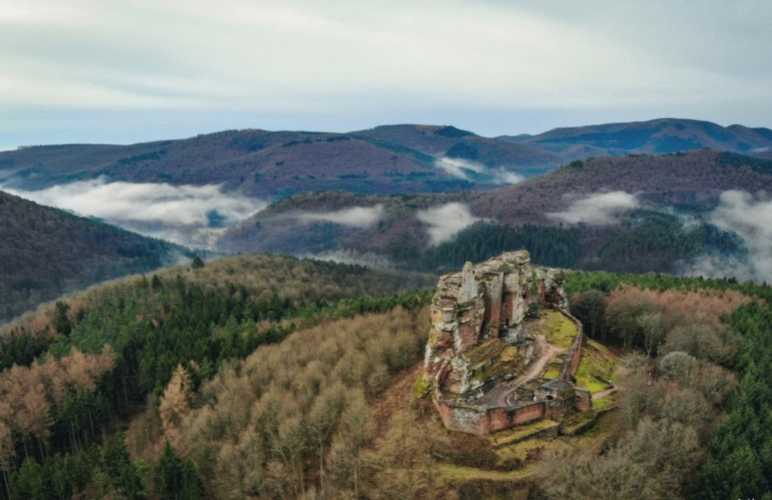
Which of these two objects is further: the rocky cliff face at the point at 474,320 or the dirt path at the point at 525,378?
the rocky cliff face at the point at 474,320

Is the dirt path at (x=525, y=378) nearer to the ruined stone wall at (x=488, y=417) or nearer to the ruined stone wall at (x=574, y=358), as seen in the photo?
the ruined stone wall at (x=488, y=417)

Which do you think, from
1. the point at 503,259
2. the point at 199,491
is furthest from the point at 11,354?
the point at 503,259

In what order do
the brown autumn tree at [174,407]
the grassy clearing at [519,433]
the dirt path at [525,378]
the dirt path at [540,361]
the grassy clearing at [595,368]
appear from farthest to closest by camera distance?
the brown autumn tree at [174,407] < the grassy clearing at [595,368] < the dirt path at [540,361] < the dirt path at [525,378] < the grassy clearing at [519,433]

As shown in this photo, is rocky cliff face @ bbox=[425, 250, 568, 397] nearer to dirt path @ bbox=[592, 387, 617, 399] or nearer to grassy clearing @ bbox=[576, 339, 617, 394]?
grassy clearing @ bbox=[576, 339, 617, 394]

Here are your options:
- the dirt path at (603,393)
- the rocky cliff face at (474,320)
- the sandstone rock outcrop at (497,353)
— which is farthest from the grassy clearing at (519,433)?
the dirt path at (603,393)

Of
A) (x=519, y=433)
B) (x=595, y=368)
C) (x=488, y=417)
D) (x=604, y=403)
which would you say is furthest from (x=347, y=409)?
(x=595, y=368)

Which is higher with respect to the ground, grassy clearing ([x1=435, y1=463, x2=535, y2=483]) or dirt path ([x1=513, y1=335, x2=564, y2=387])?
dirt path ([x1=513, y1=335, x2=564, y2=387])

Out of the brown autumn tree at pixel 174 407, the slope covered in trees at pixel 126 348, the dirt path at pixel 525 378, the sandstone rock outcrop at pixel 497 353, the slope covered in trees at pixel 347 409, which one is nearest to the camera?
the slope covered in trees at pixel 347 409

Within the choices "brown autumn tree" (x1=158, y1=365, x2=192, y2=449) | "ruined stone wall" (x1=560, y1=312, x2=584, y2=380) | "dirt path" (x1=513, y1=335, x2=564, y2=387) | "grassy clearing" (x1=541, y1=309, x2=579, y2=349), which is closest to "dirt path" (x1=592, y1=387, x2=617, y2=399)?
"ruined stone wall" (x1=560, y1=312, x2=584, y2=380)

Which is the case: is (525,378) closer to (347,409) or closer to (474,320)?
(474,320)
